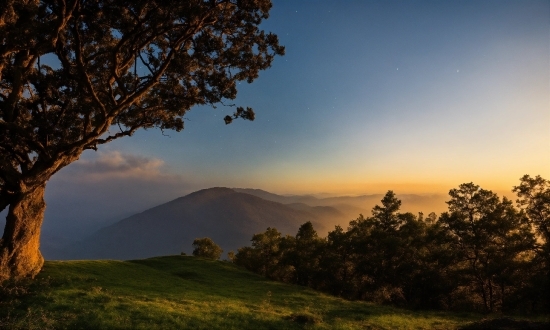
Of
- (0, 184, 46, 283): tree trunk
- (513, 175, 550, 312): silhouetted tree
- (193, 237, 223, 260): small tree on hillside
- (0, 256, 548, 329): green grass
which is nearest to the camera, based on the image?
(0, 256, 548, 329): green grass

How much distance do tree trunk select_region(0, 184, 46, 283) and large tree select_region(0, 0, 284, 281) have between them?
3.6 inches

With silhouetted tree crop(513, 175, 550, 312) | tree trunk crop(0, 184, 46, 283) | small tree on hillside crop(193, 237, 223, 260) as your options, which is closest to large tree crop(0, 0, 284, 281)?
tree trunk crop(0, 184, 46, 283)

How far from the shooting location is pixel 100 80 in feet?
99.7

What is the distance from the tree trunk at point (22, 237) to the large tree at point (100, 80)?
92mm

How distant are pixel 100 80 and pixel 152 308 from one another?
71.3 feet

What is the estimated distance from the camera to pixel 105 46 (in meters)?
28.1

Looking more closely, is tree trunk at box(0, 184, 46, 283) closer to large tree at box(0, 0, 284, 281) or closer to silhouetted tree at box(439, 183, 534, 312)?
large tree at box(0, 0, 284, 281)

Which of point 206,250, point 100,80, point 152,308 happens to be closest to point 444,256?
point 152,308

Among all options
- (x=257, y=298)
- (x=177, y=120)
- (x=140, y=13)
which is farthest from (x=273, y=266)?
(x=140, y=13)

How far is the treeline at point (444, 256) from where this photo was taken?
42.2 meters

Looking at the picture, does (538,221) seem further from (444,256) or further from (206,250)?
(206,250)

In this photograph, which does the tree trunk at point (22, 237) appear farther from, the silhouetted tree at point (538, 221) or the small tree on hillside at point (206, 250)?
the small tree on hillside at point (206, 250)

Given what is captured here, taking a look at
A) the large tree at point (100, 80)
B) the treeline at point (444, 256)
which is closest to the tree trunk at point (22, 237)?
the large tree at point (100, 80)

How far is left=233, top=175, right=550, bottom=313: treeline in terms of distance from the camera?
42.2 m
